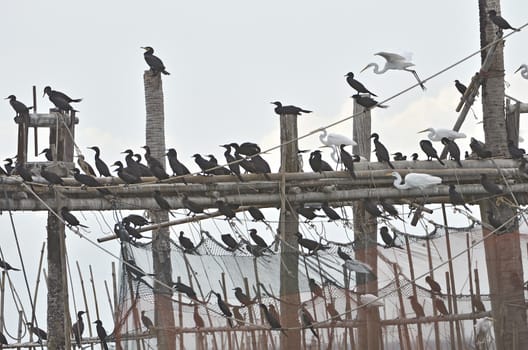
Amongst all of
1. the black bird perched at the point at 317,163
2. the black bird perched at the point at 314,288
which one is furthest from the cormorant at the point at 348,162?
the black bird perched at the point at 314,288

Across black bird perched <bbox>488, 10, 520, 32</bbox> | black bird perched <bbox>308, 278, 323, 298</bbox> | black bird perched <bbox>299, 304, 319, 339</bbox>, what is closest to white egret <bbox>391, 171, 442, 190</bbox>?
black bird perched <bbox>308, 278, 323, 298</bbox>

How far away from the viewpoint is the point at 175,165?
1466 cm

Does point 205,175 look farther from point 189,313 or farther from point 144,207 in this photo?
point 189,313

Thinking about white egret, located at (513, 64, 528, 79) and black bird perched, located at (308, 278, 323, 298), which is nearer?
black bird perched, located at (308, 278, 323, 298)

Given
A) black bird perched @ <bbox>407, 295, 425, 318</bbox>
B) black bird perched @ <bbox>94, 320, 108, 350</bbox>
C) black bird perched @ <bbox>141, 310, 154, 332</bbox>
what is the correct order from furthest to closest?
black bird perched @ <bbox>94, 320, 108, 350</bbox>, black bird perched @ <bbox>407, 295, 425, 318</bbox>, black bird perched @ <bbox>141, 310, 154, 332</bbox>

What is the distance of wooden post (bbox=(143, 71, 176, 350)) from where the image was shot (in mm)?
12656

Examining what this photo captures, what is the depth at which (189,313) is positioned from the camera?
503 inches

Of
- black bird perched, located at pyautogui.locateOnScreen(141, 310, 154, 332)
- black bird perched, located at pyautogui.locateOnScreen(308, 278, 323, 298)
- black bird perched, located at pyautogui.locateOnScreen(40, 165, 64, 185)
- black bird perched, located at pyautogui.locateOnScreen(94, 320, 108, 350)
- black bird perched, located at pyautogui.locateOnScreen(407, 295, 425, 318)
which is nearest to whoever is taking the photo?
black bird perched, located at pyautogui.locateOnScreen(141, 310, 154, 332)

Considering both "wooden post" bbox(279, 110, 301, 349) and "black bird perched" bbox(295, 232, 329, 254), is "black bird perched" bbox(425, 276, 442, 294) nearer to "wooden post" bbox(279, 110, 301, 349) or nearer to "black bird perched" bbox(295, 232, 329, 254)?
"black bird perched" bbox(295, 232, 329, 254)

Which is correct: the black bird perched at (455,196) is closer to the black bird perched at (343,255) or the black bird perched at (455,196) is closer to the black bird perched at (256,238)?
the black bird perched at (343,255)

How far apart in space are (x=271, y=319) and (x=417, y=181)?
7.51 ft

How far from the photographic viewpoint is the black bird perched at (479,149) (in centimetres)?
1423

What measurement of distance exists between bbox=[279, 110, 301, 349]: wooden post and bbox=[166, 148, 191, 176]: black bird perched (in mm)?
1253

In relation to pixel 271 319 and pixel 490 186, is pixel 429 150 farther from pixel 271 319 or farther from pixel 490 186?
pixel 271 319
